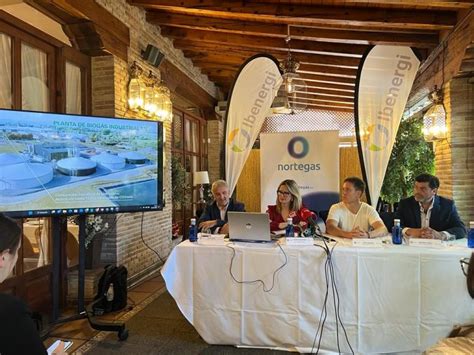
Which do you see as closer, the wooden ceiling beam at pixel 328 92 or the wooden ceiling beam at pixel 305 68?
the wooden ceiling beam at pixel 305 68

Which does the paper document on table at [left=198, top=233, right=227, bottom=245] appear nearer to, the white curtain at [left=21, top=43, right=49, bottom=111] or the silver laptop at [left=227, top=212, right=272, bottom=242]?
the silver laptop at [left=227, top=212, right=272, bottom=242]

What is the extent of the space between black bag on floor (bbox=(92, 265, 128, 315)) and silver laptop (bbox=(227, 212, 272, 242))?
1472 mm

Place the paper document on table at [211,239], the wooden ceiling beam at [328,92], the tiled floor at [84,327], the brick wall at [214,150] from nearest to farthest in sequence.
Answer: the paper document on table at [211,239] → the tiled floor at [84,327] → the wooden ceiling beam at [328,92] → the brick wall at [214,150]

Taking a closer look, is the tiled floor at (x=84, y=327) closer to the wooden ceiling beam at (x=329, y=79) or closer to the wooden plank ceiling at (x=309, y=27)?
the wooden plank ceiling at (x=309, y=27)

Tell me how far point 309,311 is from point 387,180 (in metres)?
3.70

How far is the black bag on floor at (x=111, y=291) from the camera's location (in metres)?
3.46

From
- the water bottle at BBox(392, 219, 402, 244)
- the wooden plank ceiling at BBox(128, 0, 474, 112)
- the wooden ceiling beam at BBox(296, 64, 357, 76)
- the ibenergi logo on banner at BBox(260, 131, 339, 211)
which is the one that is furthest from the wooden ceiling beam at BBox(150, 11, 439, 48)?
the water bottle at BBox(392, 219, 402, 244)

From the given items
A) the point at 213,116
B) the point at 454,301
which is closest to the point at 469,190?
the point at 454,301

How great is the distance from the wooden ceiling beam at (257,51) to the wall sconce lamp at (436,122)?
1.70 metres

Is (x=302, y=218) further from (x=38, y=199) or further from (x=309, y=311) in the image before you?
(x=38, y=199)

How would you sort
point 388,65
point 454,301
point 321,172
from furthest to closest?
1. point 321,172
2. point 388,65
3. point 454,301

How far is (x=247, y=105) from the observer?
4.44m

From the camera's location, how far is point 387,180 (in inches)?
223

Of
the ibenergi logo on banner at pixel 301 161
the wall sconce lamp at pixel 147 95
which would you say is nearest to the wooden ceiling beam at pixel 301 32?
the wall sconce lamp at pixel 147 95
